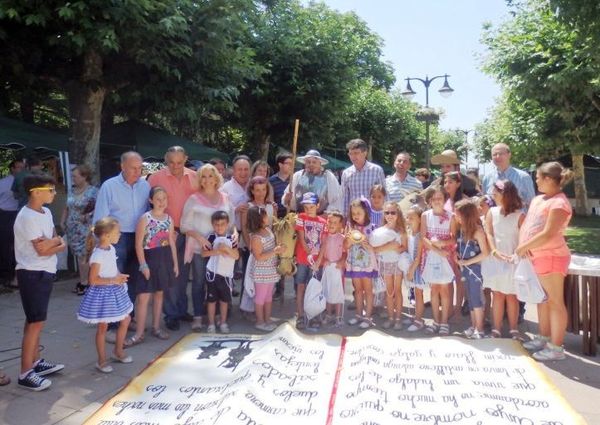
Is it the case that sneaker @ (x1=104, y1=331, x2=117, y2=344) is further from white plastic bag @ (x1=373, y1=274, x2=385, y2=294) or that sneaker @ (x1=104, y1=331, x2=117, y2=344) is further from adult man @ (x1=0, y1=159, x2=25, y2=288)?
adult man @ (x1=0, y1=159, x2=25, y2=288)

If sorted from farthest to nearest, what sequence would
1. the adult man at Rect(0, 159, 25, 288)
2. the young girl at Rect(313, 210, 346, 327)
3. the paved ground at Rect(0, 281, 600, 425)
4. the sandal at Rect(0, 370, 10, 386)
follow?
the adult man at Rect(0, 159, 25, 288) → the young girl at Rect(313, 210, 346, 327) → the sandal at Rect(0, 370, 10, 386) → the paved ground at Rect(0, 281, 600, 425)

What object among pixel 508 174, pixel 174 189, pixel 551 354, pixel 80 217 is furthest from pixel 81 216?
pixel 551 354

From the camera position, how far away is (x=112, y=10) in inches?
269

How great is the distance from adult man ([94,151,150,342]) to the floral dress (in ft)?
6.64

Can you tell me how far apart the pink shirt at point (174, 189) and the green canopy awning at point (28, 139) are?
17.4ft

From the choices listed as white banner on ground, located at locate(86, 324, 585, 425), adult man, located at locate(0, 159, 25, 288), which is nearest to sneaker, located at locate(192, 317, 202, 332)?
white banner on ground, located at locate(86, 324, 585, 425)

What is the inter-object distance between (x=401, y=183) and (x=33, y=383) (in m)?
4.49

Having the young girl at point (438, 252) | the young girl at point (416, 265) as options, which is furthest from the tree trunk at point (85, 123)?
the young girl at point (438, 252)

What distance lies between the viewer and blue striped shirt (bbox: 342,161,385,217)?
5973mm

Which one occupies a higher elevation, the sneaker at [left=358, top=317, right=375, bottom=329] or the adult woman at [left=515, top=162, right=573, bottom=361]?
the adult woman at [left=515, top=162, right=573, bottom=361]

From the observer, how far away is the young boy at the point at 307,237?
535 cm

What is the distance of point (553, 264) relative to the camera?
4340 millimetres

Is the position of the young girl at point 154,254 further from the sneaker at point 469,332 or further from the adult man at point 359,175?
the sneaker at point 469,332

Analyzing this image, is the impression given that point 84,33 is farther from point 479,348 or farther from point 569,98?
point 569,98
